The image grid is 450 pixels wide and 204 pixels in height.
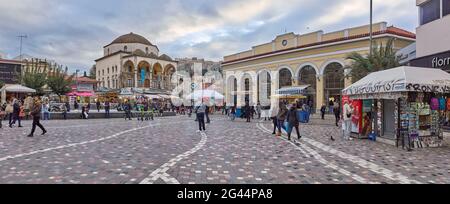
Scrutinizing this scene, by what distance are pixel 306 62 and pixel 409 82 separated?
25.7 meters

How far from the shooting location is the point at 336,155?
8.23 m

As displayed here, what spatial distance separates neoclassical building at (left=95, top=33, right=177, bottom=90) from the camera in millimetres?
62719

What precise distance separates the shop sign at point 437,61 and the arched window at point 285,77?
19.7 m

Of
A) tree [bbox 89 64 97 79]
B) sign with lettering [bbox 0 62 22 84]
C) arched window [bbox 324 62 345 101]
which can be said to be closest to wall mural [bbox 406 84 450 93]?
arched window [bbox 324 62 345 101]

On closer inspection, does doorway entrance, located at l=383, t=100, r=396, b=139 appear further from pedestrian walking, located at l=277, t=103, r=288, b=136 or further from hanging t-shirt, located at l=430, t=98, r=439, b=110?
pedestrian walking, located at l=277, t=103, r=288, b=136

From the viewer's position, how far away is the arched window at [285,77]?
36875 millimetres

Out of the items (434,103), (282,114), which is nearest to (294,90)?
(282,114)

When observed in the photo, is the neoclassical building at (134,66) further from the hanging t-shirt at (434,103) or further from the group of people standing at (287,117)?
the hanging t-shirt at (434,103)

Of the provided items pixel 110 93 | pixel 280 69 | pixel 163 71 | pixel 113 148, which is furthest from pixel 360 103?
pixel 163 71

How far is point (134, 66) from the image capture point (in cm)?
6156

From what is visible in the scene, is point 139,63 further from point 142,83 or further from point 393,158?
point 393,158

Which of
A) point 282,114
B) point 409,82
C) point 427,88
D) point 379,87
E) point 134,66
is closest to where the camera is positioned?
point 409,82

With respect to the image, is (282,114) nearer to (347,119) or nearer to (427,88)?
(347,119)

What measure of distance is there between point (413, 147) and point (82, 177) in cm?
986
